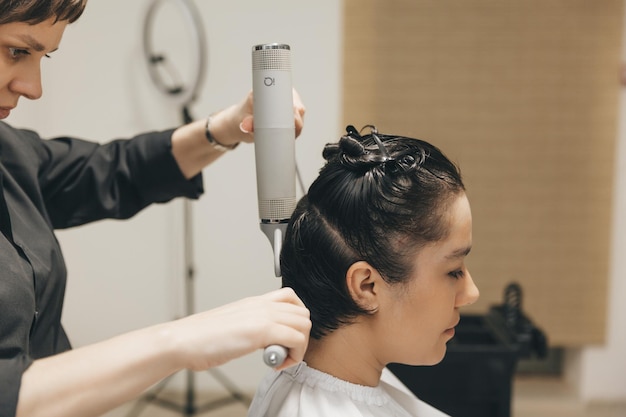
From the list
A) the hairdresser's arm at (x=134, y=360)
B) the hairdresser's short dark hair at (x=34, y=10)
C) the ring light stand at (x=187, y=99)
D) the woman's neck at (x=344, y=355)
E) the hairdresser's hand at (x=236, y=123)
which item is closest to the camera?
the hairdresser's arm at (x=134, y=360)

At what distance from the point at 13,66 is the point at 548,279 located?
102 inches

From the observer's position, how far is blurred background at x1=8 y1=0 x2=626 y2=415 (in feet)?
9.42

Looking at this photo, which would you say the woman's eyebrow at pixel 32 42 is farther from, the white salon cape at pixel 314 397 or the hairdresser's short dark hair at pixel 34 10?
the white salon cape at pixel 314 397

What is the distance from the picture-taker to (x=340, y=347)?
44.3 inches

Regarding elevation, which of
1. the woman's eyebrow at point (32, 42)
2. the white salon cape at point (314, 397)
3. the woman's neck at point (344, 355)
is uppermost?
the woman's eyebrow at point (32, 42)

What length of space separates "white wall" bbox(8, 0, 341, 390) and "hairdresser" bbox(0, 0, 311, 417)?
1298 mm

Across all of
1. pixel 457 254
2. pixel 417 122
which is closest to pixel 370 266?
pixel 457 254

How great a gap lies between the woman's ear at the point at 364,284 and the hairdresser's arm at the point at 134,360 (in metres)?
0.24

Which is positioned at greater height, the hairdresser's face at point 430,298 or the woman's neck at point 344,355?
the hairdresser's face at point 430,298

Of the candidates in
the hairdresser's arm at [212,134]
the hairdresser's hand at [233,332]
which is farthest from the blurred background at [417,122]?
the hairdresser's hand at [233,332]

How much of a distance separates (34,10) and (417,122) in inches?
87.6

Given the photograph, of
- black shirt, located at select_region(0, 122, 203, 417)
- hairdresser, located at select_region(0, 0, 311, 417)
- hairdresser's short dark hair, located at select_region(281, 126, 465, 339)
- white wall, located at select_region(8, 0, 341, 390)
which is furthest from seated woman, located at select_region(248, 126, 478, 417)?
white wall, located at select_region(8, 0, 341, 390)

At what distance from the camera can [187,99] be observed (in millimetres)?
2783

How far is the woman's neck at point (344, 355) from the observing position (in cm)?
112
